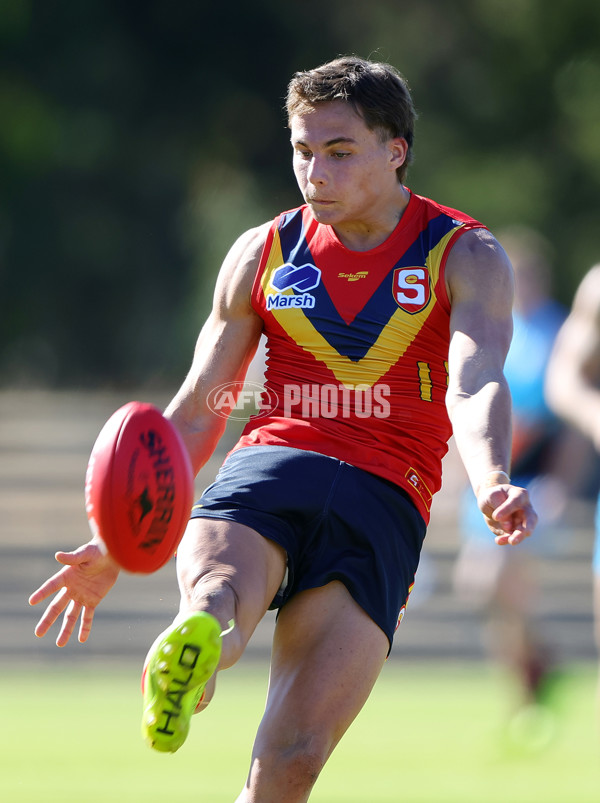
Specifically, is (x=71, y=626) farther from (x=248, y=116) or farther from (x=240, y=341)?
(x=248, y=116)

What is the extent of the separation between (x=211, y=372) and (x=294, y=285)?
35cm

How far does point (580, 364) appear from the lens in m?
5.82

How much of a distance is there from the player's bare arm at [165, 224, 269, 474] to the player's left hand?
103 centimetres

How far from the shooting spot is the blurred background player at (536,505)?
25.1 feet

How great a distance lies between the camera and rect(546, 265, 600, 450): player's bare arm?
563 centimetres

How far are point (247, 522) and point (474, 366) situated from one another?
2.37 ft

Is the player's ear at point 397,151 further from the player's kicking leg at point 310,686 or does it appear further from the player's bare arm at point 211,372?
the player's kicking leg at point 310,686

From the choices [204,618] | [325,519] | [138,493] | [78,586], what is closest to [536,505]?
[325,519]

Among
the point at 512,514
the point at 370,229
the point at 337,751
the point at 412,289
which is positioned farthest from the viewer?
the point at 337,751

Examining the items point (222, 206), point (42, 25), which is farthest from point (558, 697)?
point (42, 25)

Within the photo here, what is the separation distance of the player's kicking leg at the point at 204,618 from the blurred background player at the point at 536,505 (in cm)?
404

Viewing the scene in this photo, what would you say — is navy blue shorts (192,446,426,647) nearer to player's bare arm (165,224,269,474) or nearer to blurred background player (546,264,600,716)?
player's bare arm (165,224,269,474)

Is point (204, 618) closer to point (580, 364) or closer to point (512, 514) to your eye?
point (512, 514)

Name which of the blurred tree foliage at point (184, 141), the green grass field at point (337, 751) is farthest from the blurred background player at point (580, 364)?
the blurred tree foliage at point (184, 141)
